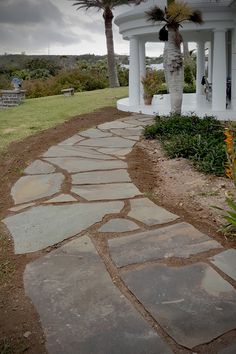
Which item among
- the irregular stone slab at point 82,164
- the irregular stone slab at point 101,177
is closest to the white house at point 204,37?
the irregular stone slab at point 82,164

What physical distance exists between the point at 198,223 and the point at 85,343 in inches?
74.1

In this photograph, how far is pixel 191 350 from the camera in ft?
7.02

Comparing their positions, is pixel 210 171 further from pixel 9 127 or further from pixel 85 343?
pixel 9 127

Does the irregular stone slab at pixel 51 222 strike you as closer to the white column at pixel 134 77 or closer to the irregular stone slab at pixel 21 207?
the irregular stone slab at pixel 21 207

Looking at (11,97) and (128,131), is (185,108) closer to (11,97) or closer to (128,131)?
(128,131)

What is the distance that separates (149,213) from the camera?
3994 millimetres

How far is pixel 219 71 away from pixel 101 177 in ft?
21.5

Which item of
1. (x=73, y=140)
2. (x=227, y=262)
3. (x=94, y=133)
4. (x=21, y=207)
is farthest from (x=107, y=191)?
(x=94, y=133)

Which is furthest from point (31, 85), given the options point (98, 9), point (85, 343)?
point (85, 343)

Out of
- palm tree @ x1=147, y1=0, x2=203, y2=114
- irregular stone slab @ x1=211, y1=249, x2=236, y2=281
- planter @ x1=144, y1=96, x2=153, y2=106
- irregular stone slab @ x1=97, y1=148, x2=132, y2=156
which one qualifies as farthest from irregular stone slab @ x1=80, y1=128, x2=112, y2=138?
irregular stone slab @ x1=211, y1=249, x2=236, y2=281

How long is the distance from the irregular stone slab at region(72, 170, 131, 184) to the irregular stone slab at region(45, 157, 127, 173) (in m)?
0.22

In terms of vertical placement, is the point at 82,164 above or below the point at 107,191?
above

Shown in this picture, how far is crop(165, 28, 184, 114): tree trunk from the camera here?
9148mm

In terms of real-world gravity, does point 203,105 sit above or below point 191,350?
above
